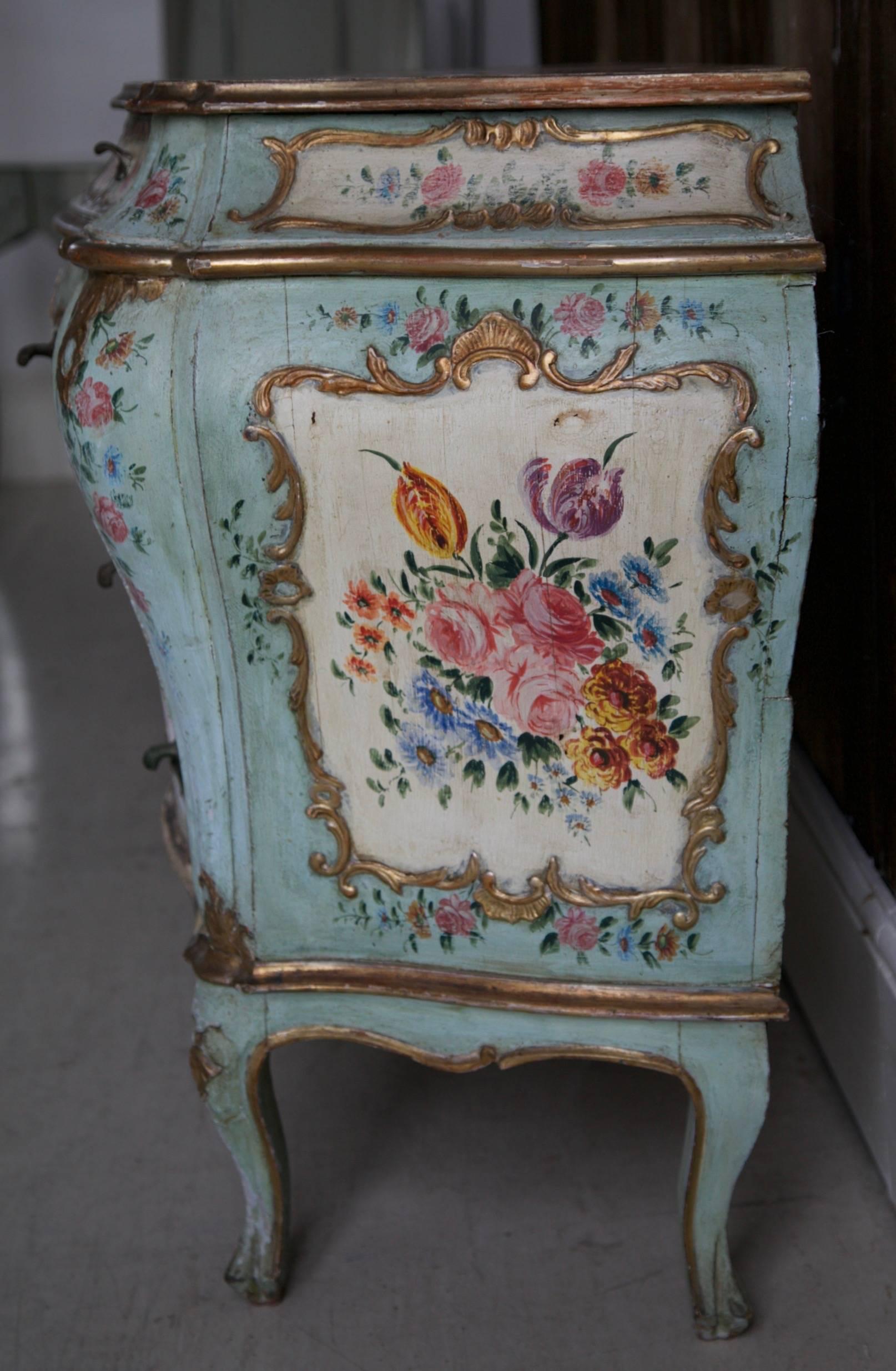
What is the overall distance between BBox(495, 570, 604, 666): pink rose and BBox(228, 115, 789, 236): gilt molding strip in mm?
249

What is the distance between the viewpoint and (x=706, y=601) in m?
1.02

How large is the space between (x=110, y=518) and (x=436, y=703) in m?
0.29

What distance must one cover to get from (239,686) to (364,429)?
24 cm

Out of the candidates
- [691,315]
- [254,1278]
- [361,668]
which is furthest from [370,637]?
[254,1278]

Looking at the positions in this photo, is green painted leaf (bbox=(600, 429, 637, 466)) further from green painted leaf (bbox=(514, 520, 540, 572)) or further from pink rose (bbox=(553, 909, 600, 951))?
pink rose (bbox=(553, 909, 600, 951))

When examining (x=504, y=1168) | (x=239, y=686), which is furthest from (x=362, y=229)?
(x=504, y=1168)

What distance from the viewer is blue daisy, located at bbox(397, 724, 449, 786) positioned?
1098 millimetres

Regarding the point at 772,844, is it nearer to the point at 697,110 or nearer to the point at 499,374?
the point at 499,374

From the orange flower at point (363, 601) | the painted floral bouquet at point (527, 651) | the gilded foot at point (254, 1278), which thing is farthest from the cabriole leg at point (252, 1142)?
the orange flower at point (363, 601)

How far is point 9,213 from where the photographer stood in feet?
12.3

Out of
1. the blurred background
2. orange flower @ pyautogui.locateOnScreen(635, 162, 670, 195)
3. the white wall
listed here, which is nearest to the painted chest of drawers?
orange flower @ pyautogui.locateOnScreen(635, 162, 670, 195)

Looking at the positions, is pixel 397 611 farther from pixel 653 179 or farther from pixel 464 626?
pixel 653 179

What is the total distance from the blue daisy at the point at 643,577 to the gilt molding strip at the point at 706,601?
4cm

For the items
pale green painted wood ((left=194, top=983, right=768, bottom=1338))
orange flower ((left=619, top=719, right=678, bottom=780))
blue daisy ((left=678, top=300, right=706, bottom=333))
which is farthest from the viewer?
pale green painted wood ((left=194, top=983, right=768, bottom=1338))
